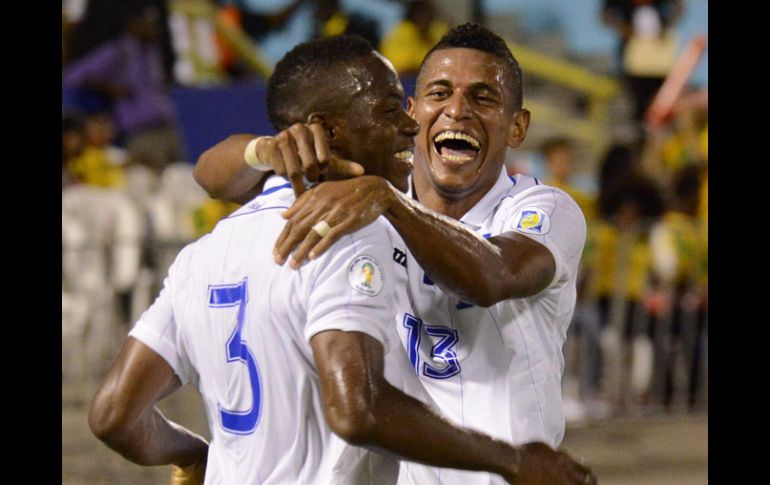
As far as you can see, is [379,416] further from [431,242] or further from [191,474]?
[191,474]

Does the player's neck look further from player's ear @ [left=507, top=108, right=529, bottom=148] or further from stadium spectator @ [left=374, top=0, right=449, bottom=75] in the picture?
stadium spectator @ [left=374, top=0, right=449, bottom=75]

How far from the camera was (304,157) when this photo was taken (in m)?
3.14

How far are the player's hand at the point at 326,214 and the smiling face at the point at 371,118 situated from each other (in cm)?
20

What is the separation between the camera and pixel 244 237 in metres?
3.21

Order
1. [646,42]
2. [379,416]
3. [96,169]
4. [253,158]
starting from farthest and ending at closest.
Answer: [646,42], [96,169], [253,158], [379,416]

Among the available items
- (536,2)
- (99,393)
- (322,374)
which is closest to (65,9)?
(536,2)

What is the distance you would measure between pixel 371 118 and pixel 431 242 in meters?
0.37

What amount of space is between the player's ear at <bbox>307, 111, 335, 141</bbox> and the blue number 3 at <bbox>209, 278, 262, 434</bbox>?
1.54 ft

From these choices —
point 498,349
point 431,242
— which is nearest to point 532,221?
point 498,349

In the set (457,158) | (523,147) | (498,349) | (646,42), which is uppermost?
(646,42)

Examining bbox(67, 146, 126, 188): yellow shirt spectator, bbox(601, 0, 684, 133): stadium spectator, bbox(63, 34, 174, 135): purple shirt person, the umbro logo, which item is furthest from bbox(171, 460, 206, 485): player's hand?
bbox(601, 0, 684, 133): stadium spectator

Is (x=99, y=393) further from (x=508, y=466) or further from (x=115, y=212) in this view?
(x=115, y=212)

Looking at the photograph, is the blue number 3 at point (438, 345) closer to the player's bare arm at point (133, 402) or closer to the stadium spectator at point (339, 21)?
the player's bare arm at point (133, 402)
